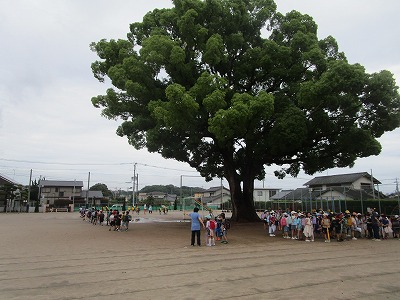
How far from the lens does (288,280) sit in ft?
26.0

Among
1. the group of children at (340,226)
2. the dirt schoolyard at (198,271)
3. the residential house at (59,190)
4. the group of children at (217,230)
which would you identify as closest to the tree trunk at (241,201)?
the group of children at (340,226)

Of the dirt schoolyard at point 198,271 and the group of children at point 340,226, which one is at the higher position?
the group of children at point 340,226

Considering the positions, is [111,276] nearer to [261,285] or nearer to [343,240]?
[261,285]

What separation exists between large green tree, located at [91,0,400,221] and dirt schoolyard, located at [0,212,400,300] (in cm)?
754

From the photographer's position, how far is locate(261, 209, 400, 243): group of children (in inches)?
658

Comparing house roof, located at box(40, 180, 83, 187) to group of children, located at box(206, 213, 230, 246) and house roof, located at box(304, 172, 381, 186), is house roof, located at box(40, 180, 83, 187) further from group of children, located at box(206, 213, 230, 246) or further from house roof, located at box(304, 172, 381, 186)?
group of children, located at box(206, 213, 230, 246)

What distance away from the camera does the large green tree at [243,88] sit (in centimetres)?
1778

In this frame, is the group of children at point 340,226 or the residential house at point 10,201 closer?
the group of children at point 340,226

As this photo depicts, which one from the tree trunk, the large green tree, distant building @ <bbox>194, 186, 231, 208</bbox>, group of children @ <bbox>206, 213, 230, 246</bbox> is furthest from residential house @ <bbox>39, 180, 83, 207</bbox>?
group of children @ <bbox>206, 213, 230, 246</bbox>

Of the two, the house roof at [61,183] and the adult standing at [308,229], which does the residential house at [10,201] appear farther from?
the adult standing at [308,229]

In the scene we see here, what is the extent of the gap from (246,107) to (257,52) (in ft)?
22.2

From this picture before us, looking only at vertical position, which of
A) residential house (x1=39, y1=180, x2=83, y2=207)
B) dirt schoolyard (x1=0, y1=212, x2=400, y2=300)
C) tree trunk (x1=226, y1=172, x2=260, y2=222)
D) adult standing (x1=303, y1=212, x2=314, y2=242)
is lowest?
dirt schoolyard (x1=0, y1=212, x2=400, y2=300)

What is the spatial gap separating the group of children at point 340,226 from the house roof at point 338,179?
29.4 meters

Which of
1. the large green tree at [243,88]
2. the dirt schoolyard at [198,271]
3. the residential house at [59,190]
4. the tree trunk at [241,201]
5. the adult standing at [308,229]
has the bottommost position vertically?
the dirt schoolyard at [198,271]
